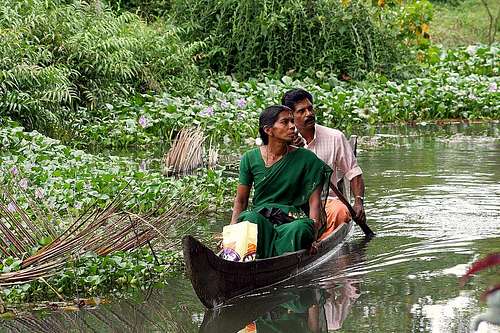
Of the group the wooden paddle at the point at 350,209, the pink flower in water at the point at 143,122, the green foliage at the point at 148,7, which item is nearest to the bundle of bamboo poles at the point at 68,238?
the wooden paddle at the point at 350,209

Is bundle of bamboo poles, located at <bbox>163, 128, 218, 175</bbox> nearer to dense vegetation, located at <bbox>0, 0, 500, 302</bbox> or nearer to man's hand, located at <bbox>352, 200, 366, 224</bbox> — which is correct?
dense vegetation, located at <bbox>0, 0, 500, 302</bbox>

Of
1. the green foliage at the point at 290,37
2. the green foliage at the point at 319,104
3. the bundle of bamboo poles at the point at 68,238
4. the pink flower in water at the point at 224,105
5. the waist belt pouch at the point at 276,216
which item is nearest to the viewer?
the bundle of bamboo poles at the point at 68,238

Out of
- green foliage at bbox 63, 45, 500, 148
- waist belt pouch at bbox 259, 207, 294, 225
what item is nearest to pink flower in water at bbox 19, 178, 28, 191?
waist belt pouch at bbox 259, 207, 294, 225

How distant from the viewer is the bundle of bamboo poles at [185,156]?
1039 cm

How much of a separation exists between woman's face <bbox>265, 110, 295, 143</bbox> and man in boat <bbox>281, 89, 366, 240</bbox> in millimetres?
829

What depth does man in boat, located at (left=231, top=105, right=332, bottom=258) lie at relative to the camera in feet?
21.1

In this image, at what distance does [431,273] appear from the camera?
6879 mm

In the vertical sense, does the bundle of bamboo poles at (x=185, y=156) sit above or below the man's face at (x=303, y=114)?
below

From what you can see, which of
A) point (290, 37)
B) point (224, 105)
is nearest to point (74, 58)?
point (224, 105)

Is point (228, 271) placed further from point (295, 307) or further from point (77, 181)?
point (77, 181)

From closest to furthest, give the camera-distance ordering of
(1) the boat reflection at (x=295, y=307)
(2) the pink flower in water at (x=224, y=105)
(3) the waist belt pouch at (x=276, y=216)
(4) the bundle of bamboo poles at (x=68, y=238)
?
(1) the boat reflection at (x=295, y=307), (4) the bundle of bamboo poles at (x=68, y=238), (3) the waist belt pouch at (x=276, y=216), (2) the pink flower in water at (x=224, y=105)

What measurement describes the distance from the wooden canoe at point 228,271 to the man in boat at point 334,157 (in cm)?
83

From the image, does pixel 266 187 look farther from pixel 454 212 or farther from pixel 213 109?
pixel 213 109

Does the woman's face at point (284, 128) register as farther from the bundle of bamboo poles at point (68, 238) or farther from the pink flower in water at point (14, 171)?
the pink flower in water at point (14, 171)
